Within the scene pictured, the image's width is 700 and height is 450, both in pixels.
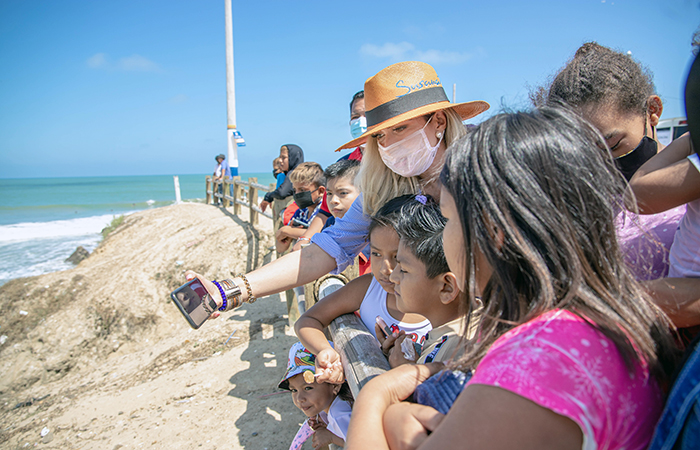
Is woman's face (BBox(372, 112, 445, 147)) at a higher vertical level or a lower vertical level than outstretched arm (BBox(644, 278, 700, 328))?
higher

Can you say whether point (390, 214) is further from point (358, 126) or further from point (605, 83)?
point (358, 126)

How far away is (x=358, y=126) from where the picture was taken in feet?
12.3

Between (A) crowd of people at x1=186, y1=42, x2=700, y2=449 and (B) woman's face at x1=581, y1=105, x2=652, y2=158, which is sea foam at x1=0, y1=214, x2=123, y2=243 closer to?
(A) crowd of people at x1=186, y1=42, x2=700, y2=449

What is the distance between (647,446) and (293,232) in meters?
3.74

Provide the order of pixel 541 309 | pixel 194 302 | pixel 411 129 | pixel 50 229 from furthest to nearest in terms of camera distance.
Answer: pixel 50 229 → pixel 411 129 → pixel 194 302 → pixel 541 309

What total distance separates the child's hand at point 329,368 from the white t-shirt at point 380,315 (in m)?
0.21

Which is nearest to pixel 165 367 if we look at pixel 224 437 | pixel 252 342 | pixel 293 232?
pixel 252 342

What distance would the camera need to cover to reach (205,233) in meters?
9.62

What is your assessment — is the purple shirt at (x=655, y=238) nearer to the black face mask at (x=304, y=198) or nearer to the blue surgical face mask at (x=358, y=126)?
the blue surgical face mask at (x=358, y=126)

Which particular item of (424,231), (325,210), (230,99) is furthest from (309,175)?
(230,99)

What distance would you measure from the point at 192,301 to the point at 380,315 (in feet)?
2.98

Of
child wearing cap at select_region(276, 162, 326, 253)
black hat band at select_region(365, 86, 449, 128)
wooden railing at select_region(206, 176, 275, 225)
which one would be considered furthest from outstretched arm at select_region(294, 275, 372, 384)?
wooden railing at select_region(206, 176, 275, 225)

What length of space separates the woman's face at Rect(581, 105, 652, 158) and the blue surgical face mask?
7.65ft

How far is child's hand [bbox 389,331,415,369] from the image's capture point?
134 centimetres
